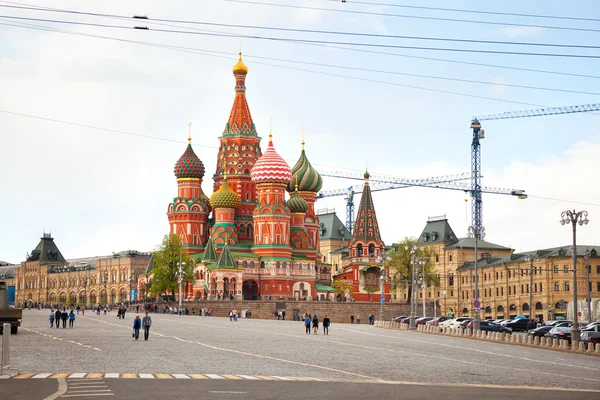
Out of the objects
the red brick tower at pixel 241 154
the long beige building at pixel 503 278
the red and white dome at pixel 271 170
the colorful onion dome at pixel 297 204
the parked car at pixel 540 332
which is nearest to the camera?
the parked car at pixel 540 332

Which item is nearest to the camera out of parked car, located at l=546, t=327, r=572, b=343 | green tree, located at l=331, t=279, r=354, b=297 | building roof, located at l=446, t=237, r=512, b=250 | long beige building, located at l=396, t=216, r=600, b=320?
parked car, located at l=546, t=327, r=572, b=343

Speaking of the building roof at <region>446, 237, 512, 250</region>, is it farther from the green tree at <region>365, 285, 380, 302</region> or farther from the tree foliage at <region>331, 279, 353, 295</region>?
the tree foliage at <region>331, 279, 353, 295</region>

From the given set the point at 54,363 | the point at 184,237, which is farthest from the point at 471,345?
the point at 184,237

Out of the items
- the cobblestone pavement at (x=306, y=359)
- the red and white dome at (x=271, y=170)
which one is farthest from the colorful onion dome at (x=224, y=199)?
the cobblestone pavement at (x=306, y=359)

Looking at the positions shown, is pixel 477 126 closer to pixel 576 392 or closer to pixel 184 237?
pixel 184 237

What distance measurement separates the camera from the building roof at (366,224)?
141 meters

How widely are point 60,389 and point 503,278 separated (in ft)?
399

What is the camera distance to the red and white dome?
13055cm

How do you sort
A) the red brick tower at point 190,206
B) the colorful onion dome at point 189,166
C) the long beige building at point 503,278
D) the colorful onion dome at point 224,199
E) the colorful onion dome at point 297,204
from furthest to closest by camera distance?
the colorful onion dome at point 189,166, the colorful onion dome at point 297,204, the red brick tower at point 190,206, the colorful onion dome at point 224,199, the long beige building at point 503,278

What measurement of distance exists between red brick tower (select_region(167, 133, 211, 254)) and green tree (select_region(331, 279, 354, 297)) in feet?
63.6

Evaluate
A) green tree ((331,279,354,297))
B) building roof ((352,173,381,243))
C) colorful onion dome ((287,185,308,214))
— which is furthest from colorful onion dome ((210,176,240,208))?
building roof ((352,173,381,243))

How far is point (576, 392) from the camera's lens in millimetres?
25516

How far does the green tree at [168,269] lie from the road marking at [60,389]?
3721 inches

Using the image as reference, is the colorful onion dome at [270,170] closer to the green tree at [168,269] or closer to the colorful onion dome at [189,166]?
the colorful onion dome at [189,166]
